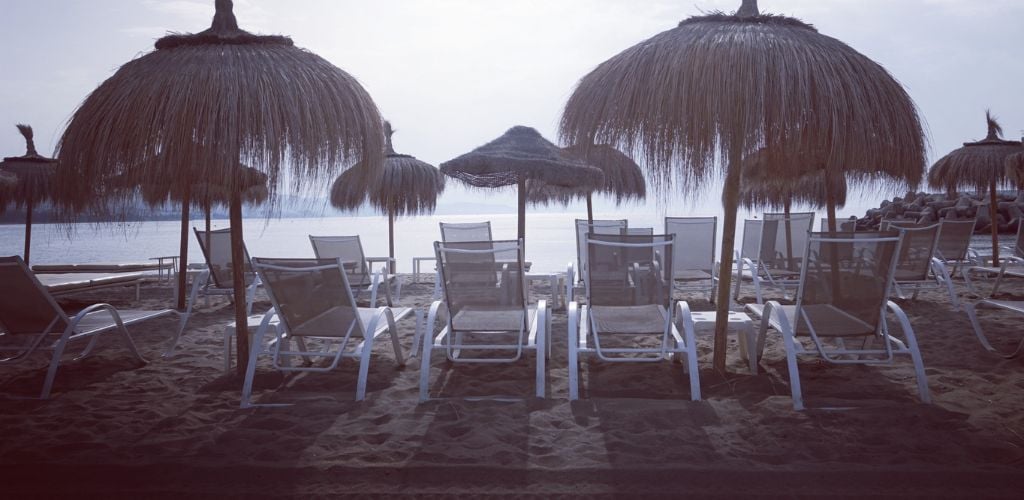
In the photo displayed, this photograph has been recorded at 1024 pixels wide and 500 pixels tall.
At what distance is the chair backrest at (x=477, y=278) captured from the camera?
3.52 metres

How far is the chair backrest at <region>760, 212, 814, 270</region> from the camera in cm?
693

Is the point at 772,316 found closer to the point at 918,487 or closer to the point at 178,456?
the point at 918,487

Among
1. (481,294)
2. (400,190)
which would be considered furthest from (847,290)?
(400,190)

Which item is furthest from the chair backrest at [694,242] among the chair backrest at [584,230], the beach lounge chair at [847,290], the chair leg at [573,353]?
Result: the chair leg at [573,353]

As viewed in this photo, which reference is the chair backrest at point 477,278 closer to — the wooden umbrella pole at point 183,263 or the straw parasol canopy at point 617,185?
the wooden umbrella pole at point 183,263

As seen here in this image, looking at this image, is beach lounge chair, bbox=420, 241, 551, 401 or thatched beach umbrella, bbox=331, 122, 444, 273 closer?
beach lounge chair, bbox=420, 241, 551, 401

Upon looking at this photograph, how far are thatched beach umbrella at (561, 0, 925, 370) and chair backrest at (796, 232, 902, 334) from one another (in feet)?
1.35

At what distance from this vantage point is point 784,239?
7.20m

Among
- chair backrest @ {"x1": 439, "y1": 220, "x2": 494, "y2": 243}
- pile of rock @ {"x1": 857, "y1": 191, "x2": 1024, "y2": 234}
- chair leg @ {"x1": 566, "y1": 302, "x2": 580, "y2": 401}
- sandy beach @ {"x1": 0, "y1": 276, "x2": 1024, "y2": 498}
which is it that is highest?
pile of rock @ {"x1": 857, "y1": 191, "x2": 1024, "y2": 234}

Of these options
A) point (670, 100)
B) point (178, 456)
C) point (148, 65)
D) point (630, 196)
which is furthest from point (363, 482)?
point (630, 196)

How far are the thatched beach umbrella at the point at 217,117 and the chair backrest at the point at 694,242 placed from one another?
14.7 feet

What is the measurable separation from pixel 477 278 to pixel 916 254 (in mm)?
4635

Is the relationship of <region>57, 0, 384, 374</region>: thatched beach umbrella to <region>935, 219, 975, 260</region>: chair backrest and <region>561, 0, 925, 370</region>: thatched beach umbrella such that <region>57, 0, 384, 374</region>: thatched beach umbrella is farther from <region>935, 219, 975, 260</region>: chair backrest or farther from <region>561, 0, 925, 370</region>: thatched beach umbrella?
<region>935, 219, 975, 260</region>: chair backrest

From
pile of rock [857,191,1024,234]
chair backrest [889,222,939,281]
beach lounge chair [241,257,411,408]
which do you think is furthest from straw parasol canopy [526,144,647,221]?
pile of rock [857,191,1024,234]
